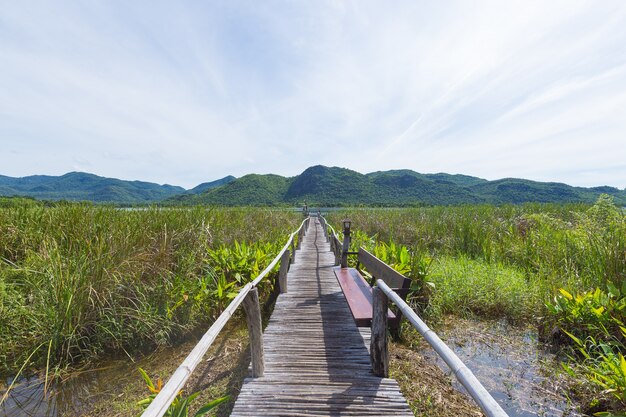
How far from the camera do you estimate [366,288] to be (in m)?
4.62

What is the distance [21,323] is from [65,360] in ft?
2.69

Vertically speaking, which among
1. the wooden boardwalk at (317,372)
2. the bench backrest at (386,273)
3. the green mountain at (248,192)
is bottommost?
the wooden boardwalk at (317,372)

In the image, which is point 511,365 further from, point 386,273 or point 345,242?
point 345,242

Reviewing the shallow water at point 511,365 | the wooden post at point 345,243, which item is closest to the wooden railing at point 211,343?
the shallow water at point 511,365

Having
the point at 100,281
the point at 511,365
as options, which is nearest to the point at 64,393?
the point at 100,281

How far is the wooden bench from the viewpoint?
328cm

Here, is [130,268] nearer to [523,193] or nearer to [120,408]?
[120,408]

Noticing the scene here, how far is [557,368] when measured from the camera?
3.69 m

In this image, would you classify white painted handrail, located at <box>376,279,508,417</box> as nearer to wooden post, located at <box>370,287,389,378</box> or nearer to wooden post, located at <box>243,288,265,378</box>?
wooden post, located at <box>370,287,389,378</box>

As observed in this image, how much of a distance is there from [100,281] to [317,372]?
311 cm

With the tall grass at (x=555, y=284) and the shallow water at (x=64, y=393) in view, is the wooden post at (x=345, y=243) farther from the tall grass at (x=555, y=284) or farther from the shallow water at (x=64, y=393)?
the shallow water at (x=64, y=393)

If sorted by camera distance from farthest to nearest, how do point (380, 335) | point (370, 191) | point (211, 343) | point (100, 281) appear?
point (370, 191) < point (100, 281) < point (380, 335) < point (211, 343)

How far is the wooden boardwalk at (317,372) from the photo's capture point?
2498mm

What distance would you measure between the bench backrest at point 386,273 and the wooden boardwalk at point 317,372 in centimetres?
86
